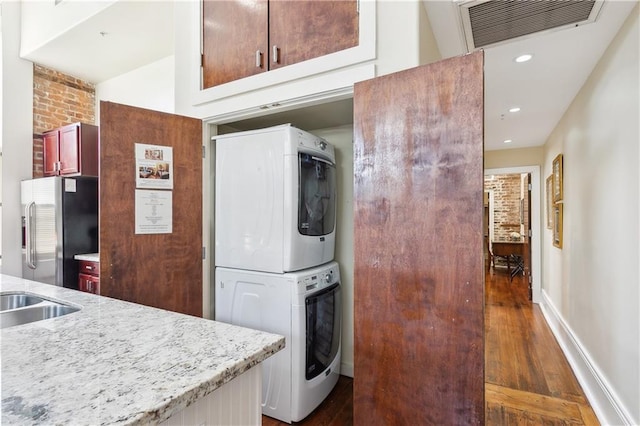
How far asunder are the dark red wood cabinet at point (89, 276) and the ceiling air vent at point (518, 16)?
360cm

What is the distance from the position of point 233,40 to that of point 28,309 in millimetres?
1883

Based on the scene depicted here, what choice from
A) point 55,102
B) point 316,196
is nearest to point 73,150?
point 55,102

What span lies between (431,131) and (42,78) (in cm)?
461

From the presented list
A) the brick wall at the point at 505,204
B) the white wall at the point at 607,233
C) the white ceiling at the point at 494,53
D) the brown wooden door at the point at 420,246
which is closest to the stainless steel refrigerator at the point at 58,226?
the white ceiling at the point at 494,53

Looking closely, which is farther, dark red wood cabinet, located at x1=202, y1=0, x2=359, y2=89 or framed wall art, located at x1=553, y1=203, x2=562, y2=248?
framed wall art, located at x1=553, y1=203, x2=562, y2=248

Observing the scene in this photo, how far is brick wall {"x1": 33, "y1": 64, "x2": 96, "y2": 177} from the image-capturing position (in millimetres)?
3689

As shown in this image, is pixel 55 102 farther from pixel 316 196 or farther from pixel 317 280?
pixel 317 280

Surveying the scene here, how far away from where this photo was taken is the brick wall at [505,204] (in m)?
7.89

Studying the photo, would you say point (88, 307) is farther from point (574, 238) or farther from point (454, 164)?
point (574, 238)

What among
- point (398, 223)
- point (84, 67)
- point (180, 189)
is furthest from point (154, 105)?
point (398, 223)

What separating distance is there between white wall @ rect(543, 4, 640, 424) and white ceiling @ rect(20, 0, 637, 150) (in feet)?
0.47

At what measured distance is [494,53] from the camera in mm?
2365

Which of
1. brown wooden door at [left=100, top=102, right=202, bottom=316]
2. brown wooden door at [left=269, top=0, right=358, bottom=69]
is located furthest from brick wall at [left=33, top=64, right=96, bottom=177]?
brown wooden door at [left=269, top=0, right=358, bottom=69]

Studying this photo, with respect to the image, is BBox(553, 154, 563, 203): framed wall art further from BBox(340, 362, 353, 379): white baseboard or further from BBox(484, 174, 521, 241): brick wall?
BBox(484, 174, 521, 241): brick wall
